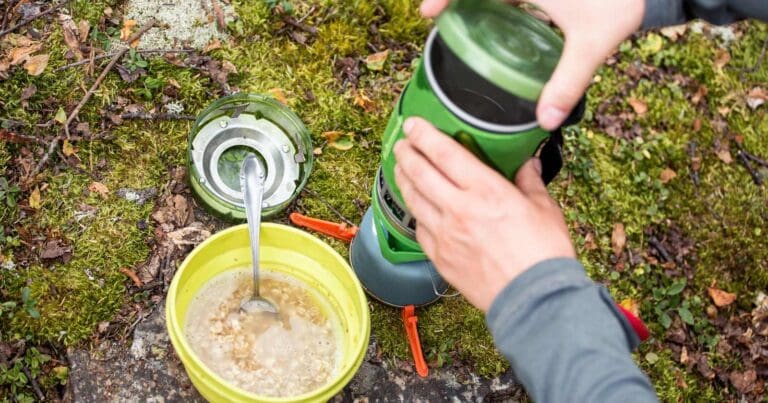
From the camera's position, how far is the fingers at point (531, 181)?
1581 millimetres

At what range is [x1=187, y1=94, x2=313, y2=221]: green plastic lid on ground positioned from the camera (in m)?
2.34

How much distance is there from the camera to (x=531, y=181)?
5.26 ft

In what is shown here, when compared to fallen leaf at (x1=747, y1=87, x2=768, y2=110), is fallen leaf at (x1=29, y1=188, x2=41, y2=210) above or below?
below

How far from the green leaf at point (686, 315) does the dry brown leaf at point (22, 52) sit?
7.70ft

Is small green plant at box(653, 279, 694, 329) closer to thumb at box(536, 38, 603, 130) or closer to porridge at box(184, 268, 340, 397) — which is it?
porridge at box(184, 268, 340, 397)

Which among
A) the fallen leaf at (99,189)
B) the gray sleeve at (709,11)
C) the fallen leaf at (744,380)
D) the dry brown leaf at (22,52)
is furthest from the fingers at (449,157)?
the fallen leaf at (744,380)

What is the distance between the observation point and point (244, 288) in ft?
6.91

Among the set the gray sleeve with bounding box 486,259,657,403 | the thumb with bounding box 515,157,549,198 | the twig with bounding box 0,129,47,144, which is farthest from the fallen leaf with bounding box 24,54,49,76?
the gray sleeve with bounding box 486,259,657,403

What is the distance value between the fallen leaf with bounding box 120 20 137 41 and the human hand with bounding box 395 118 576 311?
145cm

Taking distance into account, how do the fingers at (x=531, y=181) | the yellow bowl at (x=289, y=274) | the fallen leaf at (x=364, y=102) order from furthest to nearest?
1. the fallen leaf at (x=364, y=102)
2. the yellow bowl at (x=289, y=274)
3. the fingers at (x=531, y=181)

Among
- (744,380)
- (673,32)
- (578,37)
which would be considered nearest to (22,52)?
(578,37)

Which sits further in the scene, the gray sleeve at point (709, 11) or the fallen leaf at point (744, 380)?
the fallen leaf at point (744, 380)

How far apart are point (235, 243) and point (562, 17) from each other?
1.04 metres

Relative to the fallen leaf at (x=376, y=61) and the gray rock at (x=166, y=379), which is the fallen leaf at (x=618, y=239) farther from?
the fallen leaf at (x=376, y=61)
